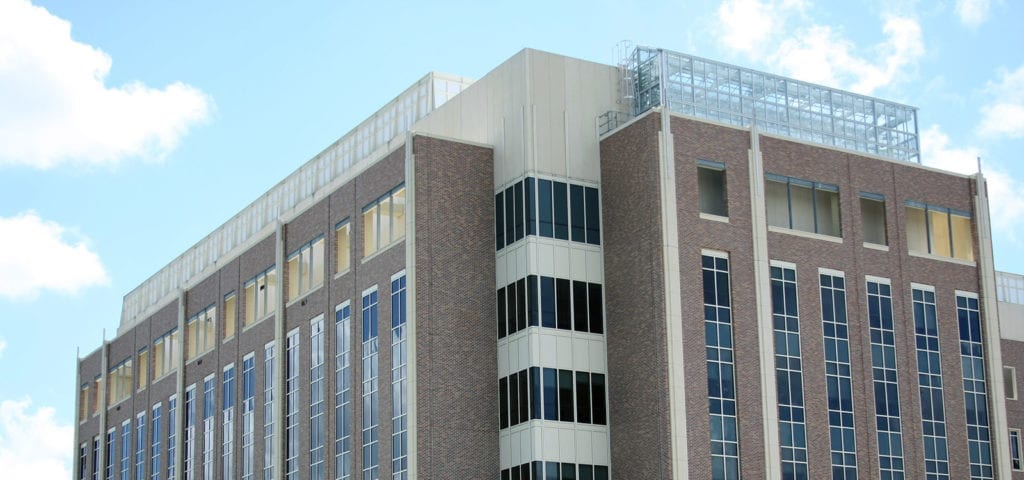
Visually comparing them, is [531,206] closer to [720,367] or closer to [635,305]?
[635,305]

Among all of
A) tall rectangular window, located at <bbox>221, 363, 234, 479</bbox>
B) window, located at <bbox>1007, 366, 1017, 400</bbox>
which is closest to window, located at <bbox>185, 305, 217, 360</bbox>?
tall rectangular window, located at <bbox>221, 363, 234, 479</bbox>

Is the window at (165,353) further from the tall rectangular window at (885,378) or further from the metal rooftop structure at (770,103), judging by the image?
the tall rectangular window at (885,378)

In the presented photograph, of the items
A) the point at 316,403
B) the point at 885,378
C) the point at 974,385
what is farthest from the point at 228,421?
the point at 974,385

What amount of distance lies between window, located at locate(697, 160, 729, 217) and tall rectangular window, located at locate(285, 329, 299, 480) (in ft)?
71.3

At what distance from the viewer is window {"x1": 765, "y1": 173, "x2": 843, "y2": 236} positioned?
219 ft

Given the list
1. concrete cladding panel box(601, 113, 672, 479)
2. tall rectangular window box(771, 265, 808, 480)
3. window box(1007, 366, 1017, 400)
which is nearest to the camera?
concrete cladding panel box(601, 113, 672, 479)

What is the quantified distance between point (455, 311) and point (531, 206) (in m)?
5.42

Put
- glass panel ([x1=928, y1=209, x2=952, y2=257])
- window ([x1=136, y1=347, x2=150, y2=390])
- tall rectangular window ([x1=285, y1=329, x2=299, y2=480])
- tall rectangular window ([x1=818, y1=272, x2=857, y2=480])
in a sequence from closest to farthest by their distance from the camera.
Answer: tall rectangular window ([x1=818, y1=272, x2=857, y2=480])
glass panel ([x1=928, y1=209, x2=952, y2=257])
tall rectangular window ([x1=285, y1=329, x2=299, y2=480])
window ([x1=136, y1=347, x2=150, y2=390])

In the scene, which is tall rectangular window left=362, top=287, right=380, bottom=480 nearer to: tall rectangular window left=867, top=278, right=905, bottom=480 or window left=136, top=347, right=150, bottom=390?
tall rectangular window left=867, top=278, right=905, bottom=480

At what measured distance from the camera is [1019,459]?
7862 cm

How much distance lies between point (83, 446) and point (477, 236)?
49582mm

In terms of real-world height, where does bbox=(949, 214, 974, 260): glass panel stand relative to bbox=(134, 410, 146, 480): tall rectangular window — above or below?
above

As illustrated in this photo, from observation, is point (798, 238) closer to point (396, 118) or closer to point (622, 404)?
point (622, 404)

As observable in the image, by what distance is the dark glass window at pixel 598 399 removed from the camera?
62.8 m
